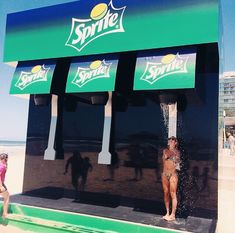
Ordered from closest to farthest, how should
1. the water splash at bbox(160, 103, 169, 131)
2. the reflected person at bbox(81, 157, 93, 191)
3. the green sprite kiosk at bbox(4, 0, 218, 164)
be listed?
→ the green sprite kiosk at bbox(4, 0, 218, 164), the water splash at bbox(160, 103, 169, 131), the reflected person at bbox(81, 157, 93, 191)

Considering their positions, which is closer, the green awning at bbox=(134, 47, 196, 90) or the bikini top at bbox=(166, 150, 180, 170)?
the green awning at bbox=(134, 47, 196, 90)

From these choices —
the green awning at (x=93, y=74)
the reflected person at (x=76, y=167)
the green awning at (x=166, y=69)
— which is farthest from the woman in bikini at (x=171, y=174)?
the reflected person at (x=76, y=167)

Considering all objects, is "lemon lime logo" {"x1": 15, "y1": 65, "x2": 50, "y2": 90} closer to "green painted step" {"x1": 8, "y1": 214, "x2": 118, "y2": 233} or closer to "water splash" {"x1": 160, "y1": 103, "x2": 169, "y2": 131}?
"water splash" {"x1": 160, "y1": 103, "x2": 169, "y2": 131}

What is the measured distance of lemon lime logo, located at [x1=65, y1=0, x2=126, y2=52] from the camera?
6531 mm

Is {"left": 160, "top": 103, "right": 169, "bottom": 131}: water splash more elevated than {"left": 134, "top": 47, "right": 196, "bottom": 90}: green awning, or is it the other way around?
{"left": 134, "top": 47, "right": 196, "bottom": 90}: green awning

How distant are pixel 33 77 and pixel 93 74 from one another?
62.0 inches

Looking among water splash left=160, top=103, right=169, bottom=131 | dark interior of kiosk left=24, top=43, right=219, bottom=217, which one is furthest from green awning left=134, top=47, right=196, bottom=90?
water splash left=160, top=103, right=169, bottom=131

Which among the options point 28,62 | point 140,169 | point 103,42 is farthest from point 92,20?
point 140,169

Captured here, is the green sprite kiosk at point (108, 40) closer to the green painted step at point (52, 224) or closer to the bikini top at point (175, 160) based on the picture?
the bikini top at point (175, 160)

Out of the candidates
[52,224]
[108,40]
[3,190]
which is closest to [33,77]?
[108,40]

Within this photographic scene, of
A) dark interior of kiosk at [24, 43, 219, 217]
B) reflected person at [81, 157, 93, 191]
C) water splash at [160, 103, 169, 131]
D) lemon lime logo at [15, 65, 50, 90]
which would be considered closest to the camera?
dark interior of kiosk at [24, 43, 219, 217]

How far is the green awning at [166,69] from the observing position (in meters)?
5.67

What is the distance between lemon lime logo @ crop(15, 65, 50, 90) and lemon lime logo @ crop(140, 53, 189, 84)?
2.41 meters

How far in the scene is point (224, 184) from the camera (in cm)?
1320
